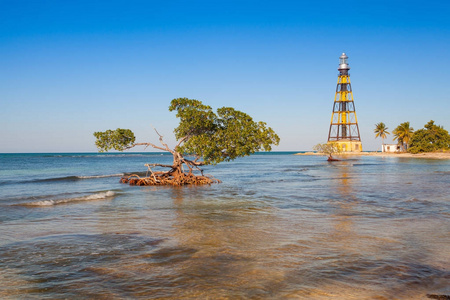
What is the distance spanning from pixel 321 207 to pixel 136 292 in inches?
459

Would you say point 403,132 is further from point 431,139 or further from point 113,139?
point 113,139

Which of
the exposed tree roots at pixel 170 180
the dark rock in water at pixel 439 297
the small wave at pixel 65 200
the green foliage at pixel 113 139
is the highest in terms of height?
the green foliage at pixel 113 139

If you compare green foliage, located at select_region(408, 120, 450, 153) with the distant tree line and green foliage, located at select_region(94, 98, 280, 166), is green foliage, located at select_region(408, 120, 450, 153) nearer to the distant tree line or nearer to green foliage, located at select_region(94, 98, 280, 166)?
the distant tree line

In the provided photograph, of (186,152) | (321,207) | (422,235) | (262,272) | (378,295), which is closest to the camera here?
(378,295)

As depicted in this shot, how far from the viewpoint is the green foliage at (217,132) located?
2591cm

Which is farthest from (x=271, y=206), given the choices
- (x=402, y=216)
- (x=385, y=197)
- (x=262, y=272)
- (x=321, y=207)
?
(x=262, y=272)

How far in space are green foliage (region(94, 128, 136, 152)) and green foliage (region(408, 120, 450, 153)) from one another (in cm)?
8247

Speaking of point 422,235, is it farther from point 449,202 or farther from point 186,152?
point 186,152

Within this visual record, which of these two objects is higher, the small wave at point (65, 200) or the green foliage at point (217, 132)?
the green foliage at point (217, 132)

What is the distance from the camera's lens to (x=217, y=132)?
88.2 feet

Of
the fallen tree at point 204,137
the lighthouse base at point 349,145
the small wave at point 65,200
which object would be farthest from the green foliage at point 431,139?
the small wave at point 65,200

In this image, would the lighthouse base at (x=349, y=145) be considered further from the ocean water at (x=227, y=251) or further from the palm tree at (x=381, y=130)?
the ocean water at (x=227, y=251)

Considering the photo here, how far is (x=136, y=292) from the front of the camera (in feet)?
20.9

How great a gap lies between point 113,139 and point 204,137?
22.8 feet
